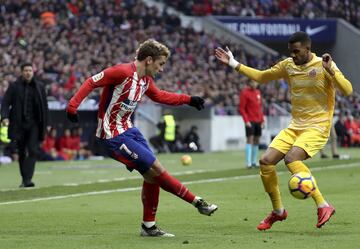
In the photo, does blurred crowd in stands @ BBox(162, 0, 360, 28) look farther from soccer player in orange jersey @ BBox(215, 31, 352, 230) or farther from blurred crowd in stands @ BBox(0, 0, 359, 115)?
soccer player in orange jersey @ BBox(215, 31, 352, 230)

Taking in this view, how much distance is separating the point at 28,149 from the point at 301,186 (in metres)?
8.79

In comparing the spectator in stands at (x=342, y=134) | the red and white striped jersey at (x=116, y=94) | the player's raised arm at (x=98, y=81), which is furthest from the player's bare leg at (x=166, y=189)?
the spectator in stands at (x=342, y=134)

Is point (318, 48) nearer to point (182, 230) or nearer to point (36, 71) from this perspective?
point (36, 71)

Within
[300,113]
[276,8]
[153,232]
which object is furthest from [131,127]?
[276,8]

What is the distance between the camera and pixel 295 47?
1236 cm

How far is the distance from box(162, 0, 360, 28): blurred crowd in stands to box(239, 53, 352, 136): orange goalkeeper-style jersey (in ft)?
116

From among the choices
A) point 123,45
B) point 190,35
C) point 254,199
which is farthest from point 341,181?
point 190,35

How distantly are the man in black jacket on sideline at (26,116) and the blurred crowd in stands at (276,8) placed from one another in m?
28.2

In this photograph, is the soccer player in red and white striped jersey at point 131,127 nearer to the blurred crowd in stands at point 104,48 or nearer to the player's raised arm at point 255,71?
the player's raised arm at point 255,71

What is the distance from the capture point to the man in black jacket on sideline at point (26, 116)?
1984 cm

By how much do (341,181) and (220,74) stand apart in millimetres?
23543

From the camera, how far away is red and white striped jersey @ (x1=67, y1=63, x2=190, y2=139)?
11867mm

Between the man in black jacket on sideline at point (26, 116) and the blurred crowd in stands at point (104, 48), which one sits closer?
the man in black jacket on sideline at point (26, 116)

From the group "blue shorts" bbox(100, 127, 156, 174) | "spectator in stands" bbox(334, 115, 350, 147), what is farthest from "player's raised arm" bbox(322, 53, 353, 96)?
"spectator in stands" bbox(334, 115, 350, 147)
